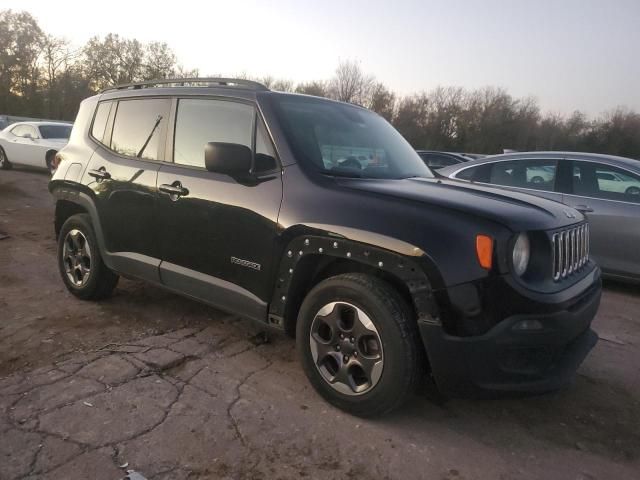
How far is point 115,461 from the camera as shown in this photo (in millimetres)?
2441

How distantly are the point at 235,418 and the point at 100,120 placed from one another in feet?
9.94

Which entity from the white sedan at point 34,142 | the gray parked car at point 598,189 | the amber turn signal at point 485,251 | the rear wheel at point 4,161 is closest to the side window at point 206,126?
the amber turn signal at point 485,251

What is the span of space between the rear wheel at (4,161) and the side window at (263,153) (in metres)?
14.9

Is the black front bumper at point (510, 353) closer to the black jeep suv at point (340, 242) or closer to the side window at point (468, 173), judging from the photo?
the black jeep suv at point (340, 242)

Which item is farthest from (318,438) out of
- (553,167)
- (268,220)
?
(553,167)

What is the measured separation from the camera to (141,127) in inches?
163

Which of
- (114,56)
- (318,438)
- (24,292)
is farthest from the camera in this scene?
(114,56)

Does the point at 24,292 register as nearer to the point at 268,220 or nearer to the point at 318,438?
the point at 268,220

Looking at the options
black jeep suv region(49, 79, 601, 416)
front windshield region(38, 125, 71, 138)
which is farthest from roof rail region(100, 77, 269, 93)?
front windshield region(38, 125, 71, 138)

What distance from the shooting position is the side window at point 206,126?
3.47 m

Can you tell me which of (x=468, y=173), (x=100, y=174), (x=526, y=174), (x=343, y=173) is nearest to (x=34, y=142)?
(x=100, y=174)

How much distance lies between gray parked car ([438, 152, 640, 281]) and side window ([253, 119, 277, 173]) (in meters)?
3.14

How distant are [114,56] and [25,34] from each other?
321 inches

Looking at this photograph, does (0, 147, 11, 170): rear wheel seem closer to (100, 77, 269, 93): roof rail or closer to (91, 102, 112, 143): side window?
(91, 102, 112, 143): side window
